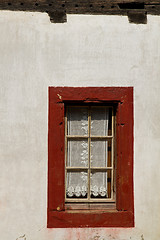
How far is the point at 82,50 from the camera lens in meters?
4.33

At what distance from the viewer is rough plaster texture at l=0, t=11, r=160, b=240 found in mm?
4246

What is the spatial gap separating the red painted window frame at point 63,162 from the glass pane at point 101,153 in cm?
19

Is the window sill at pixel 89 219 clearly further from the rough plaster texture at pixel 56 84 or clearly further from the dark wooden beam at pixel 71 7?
the dark wooden beam at pixel 71 7

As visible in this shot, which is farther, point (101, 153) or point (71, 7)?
point (101, 153)

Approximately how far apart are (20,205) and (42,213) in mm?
286

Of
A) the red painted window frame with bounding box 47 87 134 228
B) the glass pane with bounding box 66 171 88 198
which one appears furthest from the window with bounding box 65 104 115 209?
the red painted window frame with bounding box 47 87 134 228

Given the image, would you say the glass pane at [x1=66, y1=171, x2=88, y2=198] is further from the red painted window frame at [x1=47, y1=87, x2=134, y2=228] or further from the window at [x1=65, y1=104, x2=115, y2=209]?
the red painted window frame at [x1=47, y1=87, x2=134, y2=228]

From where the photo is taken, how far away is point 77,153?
14.6ft

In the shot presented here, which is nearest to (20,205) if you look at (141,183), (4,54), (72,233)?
(72,233)

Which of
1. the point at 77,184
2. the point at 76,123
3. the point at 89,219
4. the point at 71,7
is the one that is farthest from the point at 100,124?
the point at 71,7

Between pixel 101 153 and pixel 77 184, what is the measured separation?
500mm

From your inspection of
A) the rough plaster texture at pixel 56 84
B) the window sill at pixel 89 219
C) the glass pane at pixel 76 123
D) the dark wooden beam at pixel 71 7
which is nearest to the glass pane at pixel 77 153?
the glass pane at pixel 76 123

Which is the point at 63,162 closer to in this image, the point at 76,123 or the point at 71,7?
the point at 76,123

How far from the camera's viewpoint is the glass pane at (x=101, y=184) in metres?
4.43
